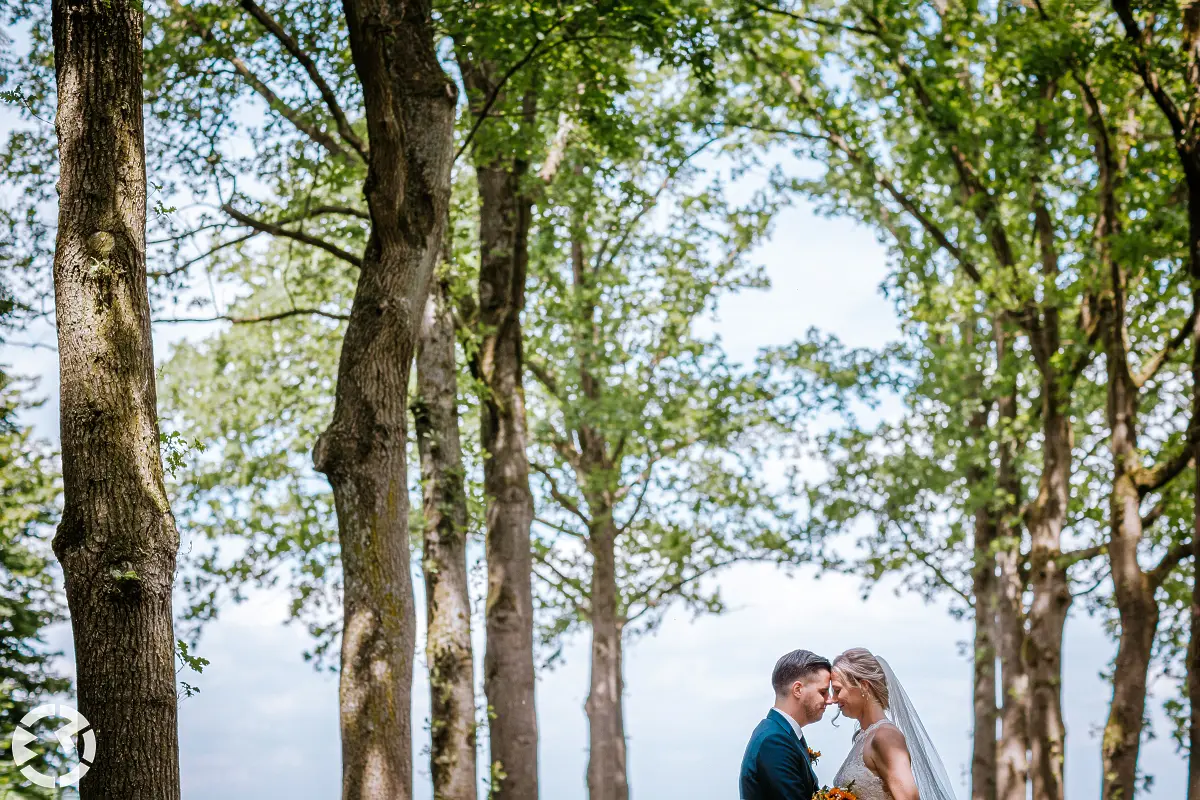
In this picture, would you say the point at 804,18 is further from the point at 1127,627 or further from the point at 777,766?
the point at 777,766

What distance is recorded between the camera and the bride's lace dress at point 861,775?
266 inches

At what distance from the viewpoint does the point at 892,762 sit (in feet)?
21.9

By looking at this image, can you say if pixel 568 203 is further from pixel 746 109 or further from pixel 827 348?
pixel 827 348

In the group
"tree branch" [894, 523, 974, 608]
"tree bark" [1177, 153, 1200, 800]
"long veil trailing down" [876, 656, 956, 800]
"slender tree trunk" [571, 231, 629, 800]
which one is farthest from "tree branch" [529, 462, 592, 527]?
"long veil trailing down" [876, 656, 956, 800]

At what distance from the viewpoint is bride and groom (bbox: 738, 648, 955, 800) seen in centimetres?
658

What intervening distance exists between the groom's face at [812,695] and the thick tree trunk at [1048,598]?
11644 mm

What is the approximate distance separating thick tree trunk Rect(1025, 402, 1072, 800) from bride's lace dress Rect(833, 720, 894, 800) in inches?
447

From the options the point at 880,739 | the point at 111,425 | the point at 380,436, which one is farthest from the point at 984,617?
the point at 111,425

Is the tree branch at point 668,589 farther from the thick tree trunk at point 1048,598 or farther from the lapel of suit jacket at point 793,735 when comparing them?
the lapel of suit jacket at point 793,735

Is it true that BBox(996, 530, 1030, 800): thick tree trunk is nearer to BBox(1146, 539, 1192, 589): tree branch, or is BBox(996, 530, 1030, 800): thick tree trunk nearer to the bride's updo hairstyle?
BBox(1146, 539, 1192, 589): tree branch

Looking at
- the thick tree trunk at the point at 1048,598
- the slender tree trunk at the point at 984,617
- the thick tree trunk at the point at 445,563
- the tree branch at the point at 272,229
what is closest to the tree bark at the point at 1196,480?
the thick tree trunk at the point at 1048,598

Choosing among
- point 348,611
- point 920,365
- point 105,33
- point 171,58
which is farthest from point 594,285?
point 105,33

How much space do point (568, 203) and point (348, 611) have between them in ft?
30.4

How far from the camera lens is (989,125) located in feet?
54.2
